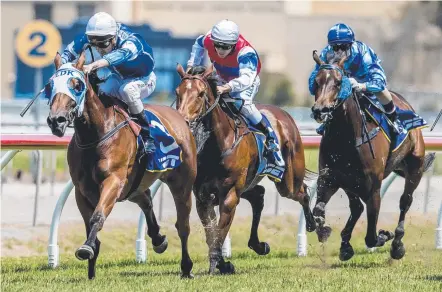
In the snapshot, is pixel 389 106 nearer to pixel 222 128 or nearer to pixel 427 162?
pixel 427 162

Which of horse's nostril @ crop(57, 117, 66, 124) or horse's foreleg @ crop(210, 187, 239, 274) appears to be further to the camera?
horse's foreleg @ crop(210, 187, 239, 274)

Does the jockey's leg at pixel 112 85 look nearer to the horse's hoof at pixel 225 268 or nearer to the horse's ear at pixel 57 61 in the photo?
the horse's ear at pixel 57 61

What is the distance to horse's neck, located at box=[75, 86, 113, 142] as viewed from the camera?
7820 millimetres

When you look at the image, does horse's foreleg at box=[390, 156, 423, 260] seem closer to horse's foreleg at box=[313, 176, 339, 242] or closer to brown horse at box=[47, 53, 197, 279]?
horse's foreleg at box=[313, 176, 339, 242]

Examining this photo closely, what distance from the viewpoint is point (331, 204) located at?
14312 mm

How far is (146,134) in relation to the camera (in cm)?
830

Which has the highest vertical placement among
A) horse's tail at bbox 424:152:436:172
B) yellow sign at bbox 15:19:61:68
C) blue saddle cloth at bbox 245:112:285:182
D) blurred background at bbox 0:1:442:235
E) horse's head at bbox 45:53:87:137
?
horse's head at bbox 45:53:87:137

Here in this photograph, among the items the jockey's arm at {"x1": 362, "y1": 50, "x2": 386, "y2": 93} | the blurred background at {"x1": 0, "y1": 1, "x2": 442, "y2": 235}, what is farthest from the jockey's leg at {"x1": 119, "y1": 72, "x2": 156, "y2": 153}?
the blurred background at {"x1": 0, "y1": 1, "x2": 442, "y2": 235}

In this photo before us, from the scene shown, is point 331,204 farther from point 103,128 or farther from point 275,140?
point 103,128

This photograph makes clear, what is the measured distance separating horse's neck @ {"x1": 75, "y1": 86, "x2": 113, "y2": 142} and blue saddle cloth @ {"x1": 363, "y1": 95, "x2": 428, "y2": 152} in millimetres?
2340

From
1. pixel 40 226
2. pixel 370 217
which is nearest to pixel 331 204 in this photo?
pixel 40 226

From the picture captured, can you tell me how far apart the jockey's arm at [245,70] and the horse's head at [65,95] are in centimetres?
144

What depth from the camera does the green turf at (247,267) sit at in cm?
783

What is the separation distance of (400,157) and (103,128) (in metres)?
2.93
